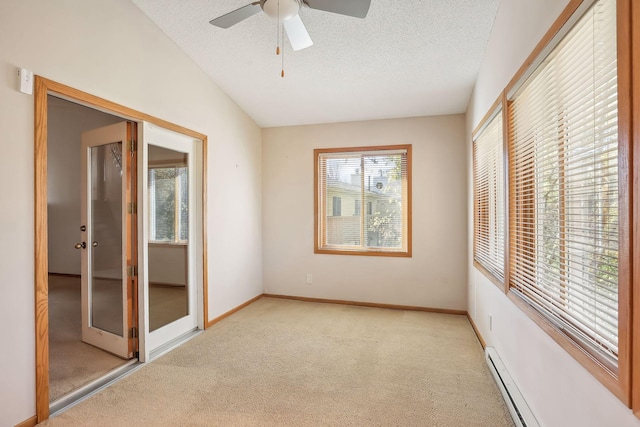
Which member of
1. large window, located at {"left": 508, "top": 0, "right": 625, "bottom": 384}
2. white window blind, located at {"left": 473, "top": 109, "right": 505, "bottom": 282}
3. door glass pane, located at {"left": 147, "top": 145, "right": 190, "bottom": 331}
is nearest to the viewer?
large window, located at {"left": 508, "top": 0, "right": 625, "bottom": 384}

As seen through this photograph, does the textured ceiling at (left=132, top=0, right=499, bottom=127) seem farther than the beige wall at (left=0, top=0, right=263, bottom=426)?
Yes

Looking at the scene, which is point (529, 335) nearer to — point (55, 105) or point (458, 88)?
point (458, 88)

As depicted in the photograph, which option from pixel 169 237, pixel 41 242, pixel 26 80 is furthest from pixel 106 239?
pixel 26 80

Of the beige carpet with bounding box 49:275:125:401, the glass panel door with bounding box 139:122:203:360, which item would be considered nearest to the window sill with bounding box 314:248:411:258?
the glass panel door with bounding box 139:122:203:360

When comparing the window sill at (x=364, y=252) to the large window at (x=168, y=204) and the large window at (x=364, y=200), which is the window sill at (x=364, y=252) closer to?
the large window at (x=364, y=200)

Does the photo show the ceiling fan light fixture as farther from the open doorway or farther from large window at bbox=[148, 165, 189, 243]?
the open doorway

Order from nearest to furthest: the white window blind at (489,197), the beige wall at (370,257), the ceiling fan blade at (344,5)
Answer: the ceiling fan blade at (344,5) < the white window blind at (489,197) < the beige wall at (370,257)

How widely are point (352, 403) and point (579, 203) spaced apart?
1.81m

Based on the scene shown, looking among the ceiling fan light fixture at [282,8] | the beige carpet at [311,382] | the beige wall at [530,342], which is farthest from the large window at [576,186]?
the ceiling fan light fixture at [282,8]

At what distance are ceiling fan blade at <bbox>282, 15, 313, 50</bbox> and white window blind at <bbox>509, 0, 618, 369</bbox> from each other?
148cm

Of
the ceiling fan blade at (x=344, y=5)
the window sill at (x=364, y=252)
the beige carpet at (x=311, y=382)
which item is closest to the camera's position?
the ceiling fan blade at (x=344, y=5)

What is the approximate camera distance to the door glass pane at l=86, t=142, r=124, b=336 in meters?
2.99

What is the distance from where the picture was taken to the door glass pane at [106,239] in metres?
2.99

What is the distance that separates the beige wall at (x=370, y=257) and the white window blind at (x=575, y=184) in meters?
2.13
